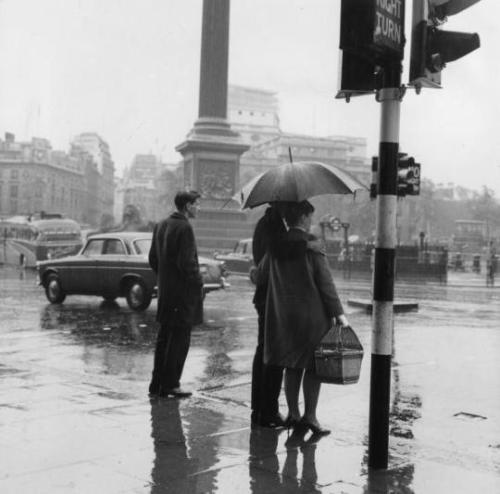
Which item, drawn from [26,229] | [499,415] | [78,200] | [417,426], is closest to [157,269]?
[417,426]

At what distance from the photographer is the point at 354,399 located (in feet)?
24.8

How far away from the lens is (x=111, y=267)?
16859 mm

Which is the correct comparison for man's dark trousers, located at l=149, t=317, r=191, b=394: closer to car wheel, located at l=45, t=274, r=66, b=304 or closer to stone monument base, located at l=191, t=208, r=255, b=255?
car wheel, located at l=45, t=274, r=66, b=304

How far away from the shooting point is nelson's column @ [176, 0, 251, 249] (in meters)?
40.0

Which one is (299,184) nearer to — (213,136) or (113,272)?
(113,272)

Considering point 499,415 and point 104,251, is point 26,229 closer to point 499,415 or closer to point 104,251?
point 104,251

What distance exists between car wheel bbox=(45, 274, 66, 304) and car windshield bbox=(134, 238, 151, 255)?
7.03 feet

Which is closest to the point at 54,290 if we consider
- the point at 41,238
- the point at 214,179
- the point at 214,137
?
the point at 214,179

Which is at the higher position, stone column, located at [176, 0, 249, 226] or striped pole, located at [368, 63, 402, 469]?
stone column, located at [176, 0, 249, 226]

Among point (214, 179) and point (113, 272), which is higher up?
point (214, 179)

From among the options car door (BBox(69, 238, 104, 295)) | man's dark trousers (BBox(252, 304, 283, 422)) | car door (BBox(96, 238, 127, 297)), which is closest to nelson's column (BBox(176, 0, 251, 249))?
car door (BBox(69, 238, 104, 295))

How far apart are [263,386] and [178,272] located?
1.55 m

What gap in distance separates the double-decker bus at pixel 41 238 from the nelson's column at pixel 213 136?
7285mm

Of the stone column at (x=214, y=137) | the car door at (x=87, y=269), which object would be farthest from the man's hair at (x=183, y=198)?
the stone column at (x=214, y=137)
